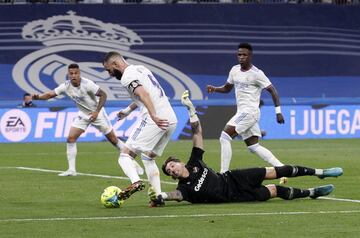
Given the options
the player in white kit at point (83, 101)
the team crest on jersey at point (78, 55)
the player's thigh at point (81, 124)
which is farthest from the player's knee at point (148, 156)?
the team crest on jersey at point (78, 55)

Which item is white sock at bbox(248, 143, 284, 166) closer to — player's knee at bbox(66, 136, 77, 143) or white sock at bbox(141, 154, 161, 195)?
white sock at bbox(141, 154, 161, 195)

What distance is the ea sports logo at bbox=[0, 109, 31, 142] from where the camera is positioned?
33.0 m

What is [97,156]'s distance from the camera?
27.4 metres

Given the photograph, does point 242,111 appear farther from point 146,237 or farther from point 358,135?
point 358,135

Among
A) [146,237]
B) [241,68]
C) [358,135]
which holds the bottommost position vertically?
[358,135]

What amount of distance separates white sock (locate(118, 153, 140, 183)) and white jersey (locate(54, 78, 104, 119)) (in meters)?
7.10

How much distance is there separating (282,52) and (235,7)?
9.38 feet

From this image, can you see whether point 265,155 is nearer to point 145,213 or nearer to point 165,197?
point 165,197

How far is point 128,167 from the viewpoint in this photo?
15328 mm

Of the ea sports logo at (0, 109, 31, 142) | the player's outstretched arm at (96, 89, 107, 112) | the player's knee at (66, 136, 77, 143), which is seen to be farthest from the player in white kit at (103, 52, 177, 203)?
the ea sports logo at (0, 109, 31, 142)

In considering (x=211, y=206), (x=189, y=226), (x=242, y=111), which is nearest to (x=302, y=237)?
(x=189, y=226)

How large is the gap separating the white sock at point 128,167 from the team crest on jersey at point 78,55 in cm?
2621

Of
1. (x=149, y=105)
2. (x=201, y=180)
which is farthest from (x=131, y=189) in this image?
(x=149, y=105)

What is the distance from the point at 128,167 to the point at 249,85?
4903 millimetres
